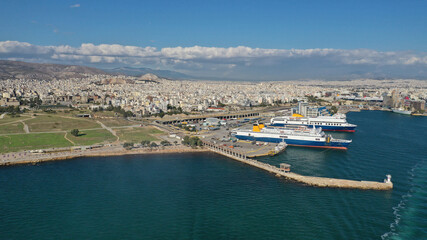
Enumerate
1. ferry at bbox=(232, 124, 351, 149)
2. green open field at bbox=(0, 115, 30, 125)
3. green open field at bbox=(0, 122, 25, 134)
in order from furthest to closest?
green open field at bbox=(0, 115, 30, 125) < green open field at bbox=(0, 122, 25, 134) < ferry at bbox=(232, 124, 351, 149)

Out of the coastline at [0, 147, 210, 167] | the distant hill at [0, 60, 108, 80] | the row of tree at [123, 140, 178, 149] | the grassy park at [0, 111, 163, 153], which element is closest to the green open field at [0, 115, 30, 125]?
the grassy park at [0, 111, 163, 153]

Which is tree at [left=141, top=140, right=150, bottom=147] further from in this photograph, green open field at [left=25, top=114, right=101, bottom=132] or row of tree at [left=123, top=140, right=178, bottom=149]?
green open field at [left=25, top=114, right=101, bottom=132]

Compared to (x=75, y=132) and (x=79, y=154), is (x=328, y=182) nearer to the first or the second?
(x=79, y=154)

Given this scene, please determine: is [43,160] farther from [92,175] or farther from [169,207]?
[169,207]

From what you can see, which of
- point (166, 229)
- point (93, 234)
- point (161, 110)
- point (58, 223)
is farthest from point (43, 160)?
point (161, 110)

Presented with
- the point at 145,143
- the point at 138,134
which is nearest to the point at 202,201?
the point at 145,143

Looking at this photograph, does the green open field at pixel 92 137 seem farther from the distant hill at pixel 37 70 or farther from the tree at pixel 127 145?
the distant hill at pixel 37 70

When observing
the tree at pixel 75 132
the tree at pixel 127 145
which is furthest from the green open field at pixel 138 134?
the tree at pixel 75 132
